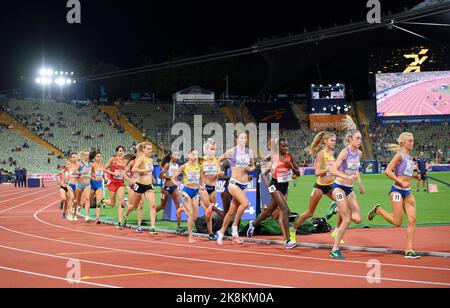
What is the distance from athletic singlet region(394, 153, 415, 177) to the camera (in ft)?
34.8

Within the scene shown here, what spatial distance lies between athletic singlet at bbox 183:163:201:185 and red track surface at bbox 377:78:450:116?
48.3 meters

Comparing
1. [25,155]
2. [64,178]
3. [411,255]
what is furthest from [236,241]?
[25,155]

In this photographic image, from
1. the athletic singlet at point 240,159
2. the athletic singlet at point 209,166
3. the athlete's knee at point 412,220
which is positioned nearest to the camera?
the athlete's knee at point 412,220

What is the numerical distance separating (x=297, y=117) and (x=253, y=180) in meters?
55.6

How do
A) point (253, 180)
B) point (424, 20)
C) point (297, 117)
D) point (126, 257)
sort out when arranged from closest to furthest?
point (126, 257)
point (253, 180)
point (424, 20)
point (297, 117)

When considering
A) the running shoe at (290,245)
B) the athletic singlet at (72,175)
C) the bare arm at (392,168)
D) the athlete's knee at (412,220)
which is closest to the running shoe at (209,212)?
the running shoe at (290,245)

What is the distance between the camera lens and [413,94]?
194 ft

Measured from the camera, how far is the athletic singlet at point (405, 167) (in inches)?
417

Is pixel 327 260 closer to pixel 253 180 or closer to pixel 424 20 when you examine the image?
pixel 253 180

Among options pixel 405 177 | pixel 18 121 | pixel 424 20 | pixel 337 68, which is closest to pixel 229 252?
pixel 405 177

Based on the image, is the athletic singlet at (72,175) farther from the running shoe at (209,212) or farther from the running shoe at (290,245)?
the running shoe at (290,245)

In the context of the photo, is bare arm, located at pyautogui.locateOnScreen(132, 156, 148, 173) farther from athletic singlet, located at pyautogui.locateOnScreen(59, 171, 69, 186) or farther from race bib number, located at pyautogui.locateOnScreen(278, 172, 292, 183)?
athletic singlet, located at pyautogui.locateOnScreen(59, 171, 69, 186)

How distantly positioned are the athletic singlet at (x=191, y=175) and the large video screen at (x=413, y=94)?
4825 centimetres
